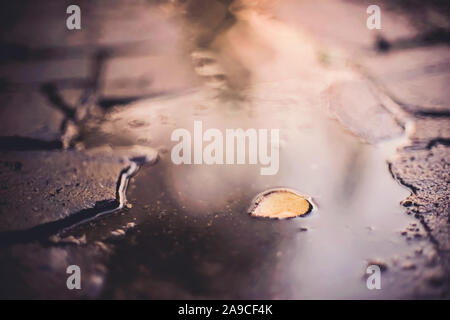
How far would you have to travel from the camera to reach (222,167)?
1.54m

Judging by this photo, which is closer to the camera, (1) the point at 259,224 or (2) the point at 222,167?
(1) the point at 259,224

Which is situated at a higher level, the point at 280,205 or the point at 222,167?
the point at 222,167

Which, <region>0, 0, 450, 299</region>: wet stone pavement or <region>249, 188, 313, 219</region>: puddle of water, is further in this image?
<region>249, 188, 313, 219</region>: puddle of water

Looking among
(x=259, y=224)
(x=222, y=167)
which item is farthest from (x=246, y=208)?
(x=222, y=167)

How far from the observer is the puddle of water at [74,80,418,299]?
1.12 m

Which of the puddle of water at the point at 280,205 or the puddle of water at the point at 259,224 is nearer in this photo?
the puddle of water at the point at 259,224

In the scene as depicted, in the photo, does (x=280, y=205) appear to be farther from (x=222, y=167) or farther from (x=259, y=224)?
(x=222, y=167)

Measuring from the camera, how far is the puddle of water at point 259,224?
1.12 m

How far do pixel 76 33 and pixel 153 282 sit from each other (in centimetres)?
207

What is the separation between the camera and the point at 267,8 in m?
2.91

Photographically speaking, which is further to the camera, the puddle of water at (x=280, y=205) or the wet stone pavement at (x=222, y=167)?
the puddle of water at (x=280, y=205)

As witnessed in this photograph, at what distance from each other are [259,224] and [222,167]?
0.35 metres

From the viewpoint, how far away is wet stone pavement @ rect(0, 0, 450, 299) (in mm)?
1148
